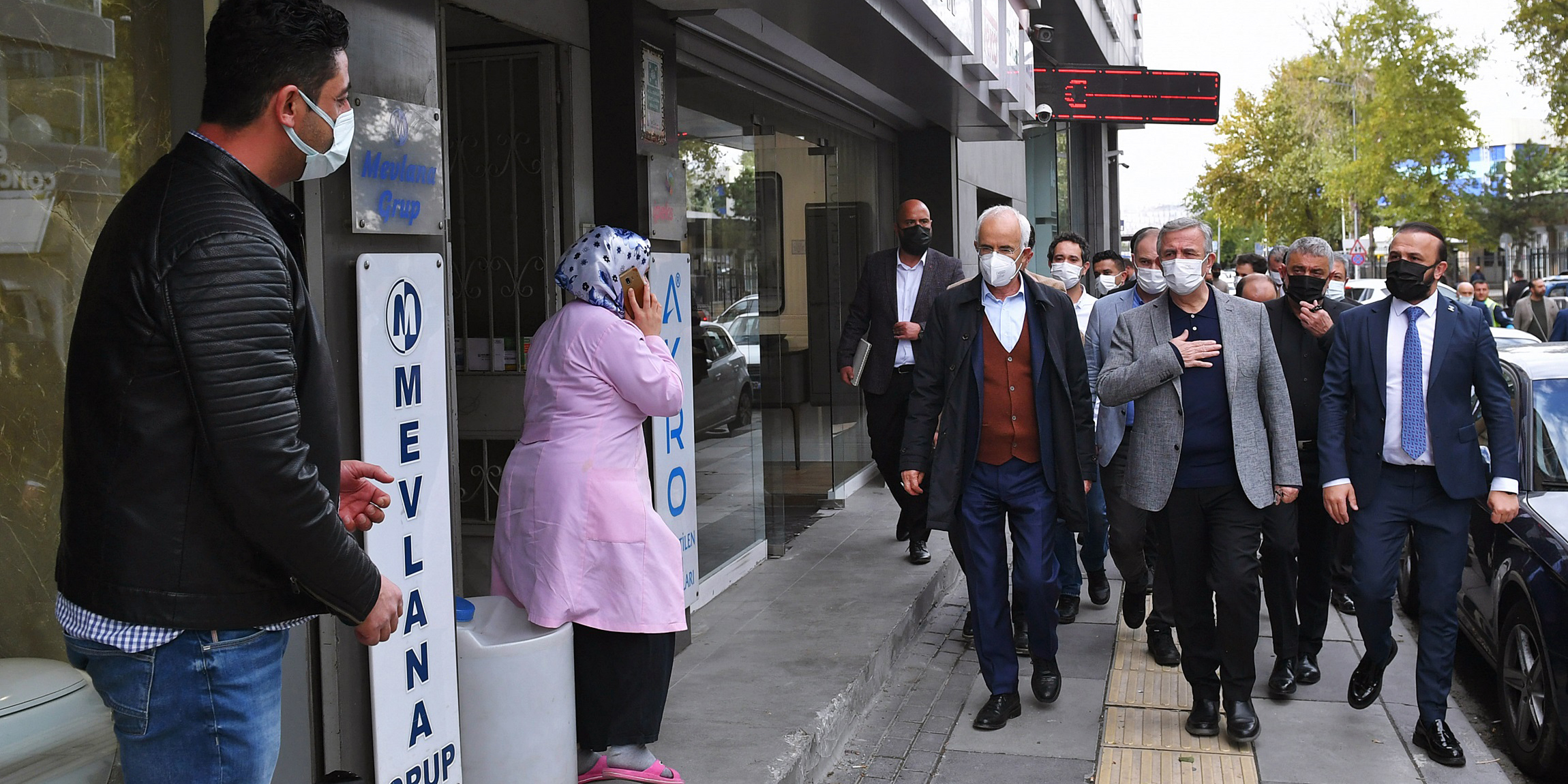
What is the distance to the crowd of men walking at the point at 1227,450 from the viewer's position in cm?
489

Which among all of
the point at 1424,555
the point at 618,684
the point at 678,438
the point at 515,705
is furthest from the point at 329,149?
the point at 1424,555

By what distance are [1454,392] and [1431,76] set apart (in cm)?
3389

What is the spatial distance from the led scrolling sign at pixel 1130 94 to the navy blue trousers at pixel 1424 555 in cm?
893

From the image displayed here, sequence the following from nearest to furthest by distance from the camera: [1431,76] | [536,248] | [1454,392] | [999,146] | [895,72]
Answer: [1454,392] < [536,248] < [895,72] < [999,146] < [1431,76]

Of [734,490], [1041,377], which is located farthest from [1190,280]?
[734,490]

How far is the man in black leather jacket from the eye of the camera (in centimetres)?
203

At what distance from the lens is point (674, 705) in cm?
501

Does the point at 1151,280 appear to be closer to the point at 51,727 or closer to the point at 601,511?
the point at 601,511

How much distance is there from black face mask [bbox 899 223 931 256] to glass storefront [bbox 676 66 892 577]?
111 centimetres

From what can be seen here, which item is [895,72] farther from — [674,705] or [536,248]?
[674,705]

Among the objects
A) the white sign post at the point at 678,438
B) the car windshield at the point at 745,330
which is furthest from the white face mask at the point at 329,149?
the car windshield at the point at 745,330

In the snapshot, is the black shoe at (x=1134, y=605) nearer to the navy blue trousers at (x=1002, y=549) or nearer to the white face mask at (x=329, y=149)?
the navy blue trousers at (x=1002, y=549)

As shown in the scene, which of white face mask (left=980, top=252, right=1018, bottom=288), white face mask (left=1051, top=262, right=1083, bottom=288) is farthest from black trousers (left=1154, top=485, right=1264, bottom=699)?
white face mask (left=1051, top=262, right=1083, bottom=288)

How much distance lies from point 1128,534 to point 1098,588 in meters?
1.35
